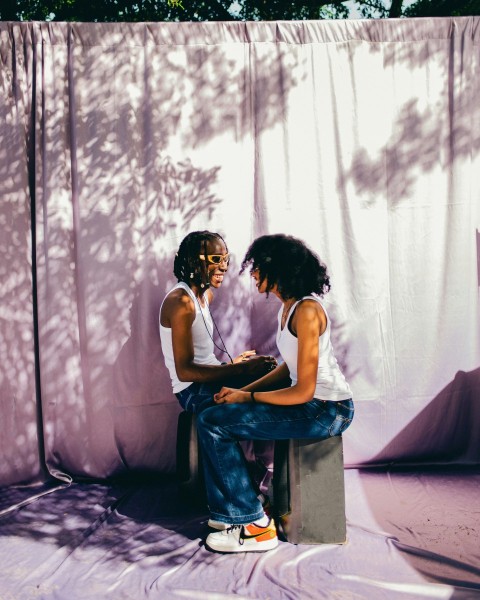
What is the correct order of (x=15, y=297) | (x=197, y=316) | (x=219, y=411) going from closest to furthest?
1. (x=219, y=411)
2. (x=197, y=316)
3. (x=15, y=297)

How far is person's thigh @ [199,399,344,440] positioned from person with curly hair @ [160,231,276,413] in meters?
0.32

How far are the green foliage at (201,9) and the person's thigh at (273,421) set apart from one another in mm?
3393

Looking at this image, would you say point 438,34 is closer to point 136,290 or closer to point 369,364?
point 369,364

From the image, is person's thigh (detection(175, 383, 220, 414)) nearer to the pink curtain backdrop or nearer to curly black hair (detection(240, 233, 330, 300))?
the pink curtain backdrop

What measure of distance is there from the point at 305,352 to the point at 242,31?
2.17 meters

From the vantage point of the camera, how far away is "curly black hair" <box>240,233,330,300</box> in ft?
9.68

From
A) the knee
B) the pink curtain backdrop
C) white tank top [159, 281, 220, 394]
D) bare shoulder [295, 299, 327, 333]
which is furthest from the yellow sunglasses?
the knee

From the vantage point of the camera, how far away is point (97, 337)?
3.90 metres

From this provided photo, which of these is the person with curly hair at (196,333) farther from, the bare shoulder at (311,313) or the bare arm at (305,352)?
the bare shoulder at (311,313)

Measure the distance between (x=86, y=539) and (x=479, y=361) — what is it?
2.61 metres

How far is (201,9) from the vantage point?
546 cm

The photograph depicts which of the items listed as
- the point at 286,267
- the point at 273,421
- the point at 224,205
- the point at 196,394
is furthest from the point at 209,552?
the point at 224,205

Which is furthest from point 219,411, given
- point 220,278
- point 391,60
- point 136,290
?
point 391,60

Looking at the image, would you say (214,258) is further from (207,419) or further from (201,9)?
(201,9)
